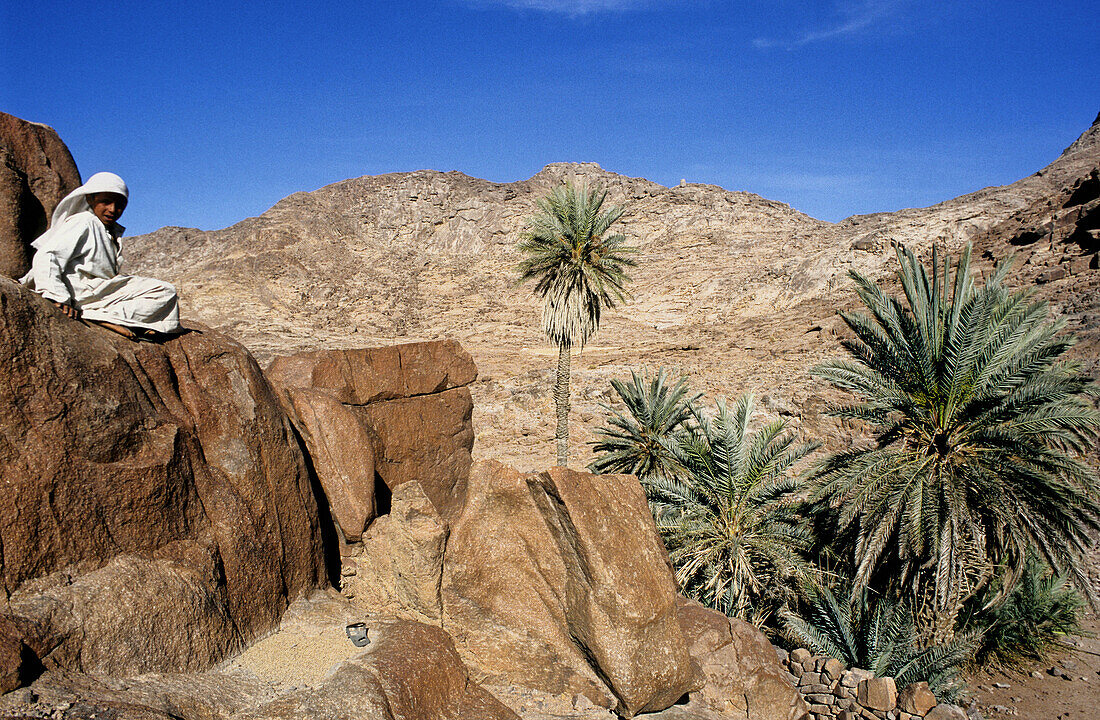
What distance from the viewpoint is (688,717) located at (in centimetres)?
601

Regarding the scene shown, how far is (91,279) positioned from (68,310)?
37 cm

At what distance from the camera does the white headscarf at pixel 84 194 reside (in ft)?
16.6

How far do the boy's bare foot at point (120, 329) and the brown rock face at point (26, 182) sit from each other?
1.05m

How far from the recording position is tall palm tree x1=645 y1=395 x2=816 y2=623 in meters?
12.2

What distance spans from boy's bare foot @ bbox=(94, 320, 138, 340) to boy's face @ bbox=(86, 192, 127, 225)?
875mm

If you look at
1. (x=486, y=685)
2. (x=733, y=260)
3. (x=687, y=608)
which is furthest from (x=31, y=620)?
(x=733, y=260)

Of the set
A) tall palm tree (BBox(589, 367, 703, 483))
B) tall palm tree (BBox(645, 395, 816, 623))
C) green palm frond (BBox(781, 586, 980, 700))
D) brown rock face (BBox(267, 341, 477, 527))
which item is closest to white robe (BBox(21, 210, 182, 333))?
brown rock face (BBox(267, 341, 477, 527))

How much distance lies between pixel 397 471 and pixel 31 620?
416 centimetres

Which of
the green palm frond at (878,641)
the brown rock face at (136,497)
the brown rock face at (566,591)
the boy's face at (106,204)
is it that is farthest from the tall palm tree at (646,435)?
the boy's face at (106,204)

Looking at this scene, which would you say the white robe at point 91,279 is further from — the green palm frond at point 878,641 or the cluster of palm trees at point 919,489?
the green palm frond at point 878,641

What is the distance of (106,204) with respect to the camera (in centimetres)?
516

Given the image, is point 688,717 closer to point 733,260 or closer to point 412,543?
point 412,543

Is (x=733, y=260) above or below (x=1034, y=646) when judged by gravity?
above

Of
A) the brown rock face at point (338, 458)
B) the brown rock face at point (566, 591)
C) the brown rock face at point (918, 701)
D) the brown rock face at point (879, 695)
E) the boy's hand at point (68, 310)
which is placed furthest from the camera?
the brown rock face at point (879, 695)
